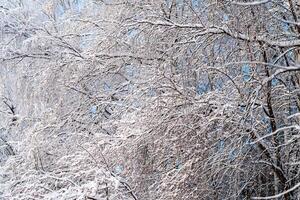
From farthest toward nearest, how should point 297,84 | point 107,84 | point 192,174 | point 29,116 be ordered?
point 29,116, point 107,84, point 297,84, point 192,174

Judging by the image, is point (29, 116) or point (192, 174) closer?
point (192, 174)

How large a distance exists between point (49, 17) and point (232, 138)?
13.5 ft

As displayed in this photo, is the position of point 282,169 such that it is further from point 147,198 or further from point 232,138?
point 147,198

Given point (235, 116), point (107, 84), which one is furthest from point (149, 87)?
point (107, 84)

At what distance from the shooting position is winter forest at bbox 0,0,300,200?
4.54 meters

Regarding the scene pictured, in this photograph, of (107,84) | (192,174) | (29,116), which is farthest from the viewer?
(29,116)

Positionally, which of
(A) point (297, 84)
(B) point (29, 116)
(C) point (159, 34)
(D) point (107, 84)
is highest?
(C) point (159, 34)

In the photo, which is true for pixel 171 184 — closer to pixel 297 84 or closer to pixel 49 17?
pixel 297 84

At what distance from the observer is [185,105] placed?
→ 494cm

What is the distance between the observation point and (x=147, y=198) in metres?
4.80

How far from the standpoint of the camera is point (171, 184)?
14.9ft

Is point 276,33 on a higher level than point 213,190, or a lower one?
higher

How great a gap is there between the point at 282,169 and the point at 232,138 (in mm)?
582

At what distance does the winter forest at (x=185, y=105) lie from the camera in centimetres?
454
